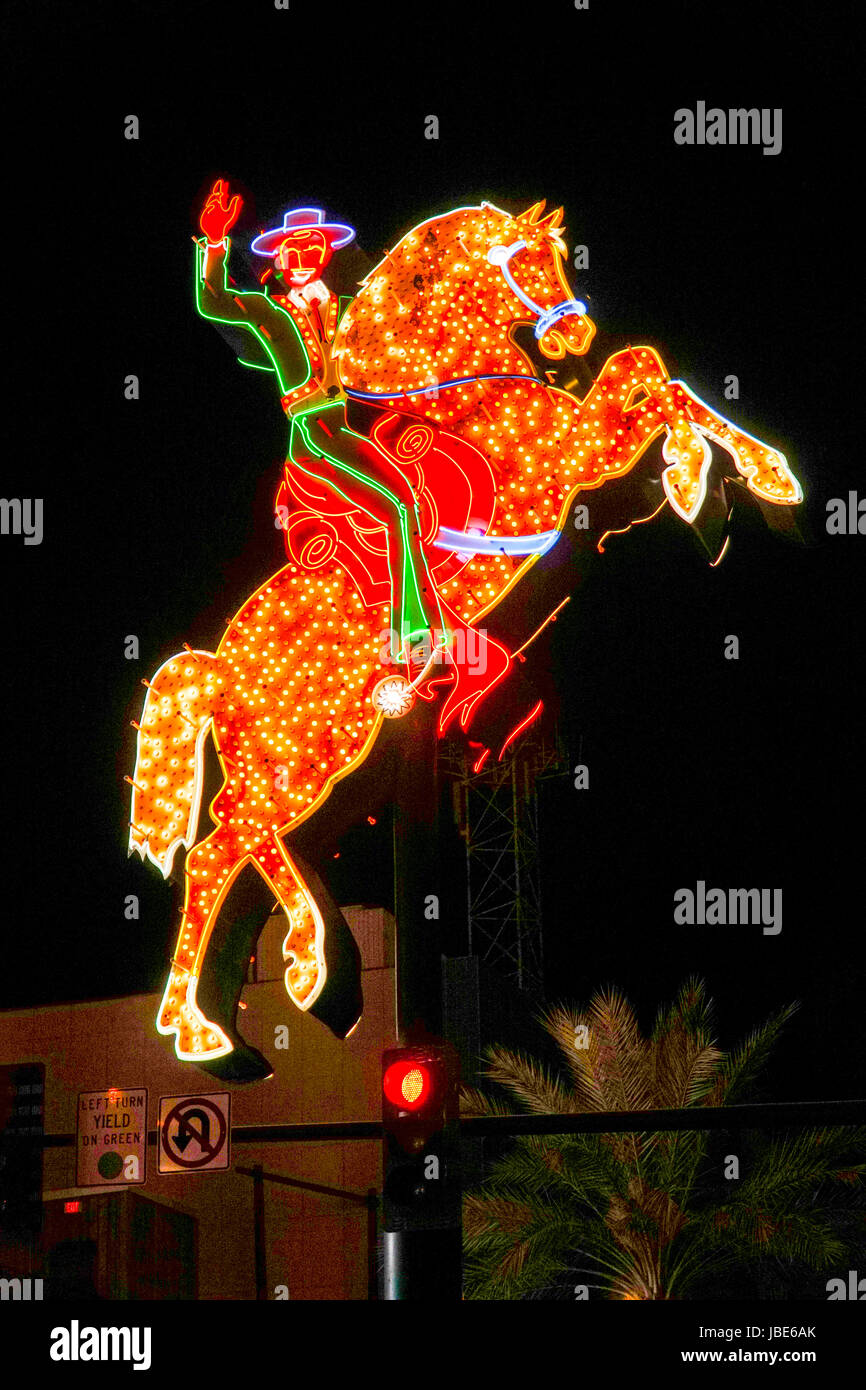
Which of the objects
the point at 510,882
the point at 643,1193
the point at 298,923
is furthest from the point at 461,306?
the point at 510,882

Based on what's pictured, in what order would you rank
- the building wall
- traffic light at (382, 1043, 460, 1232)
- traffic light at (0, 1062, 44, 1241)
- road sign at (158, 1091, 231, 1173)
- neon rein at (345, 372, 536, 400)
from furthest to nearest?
1. the building wall
2. neon rein at (345, 372, 536, 400)
3. road sign at (158, 1091, 231, 1173)
4. traffic light at (0, 1062, 44, 1241)
5. traffic light at (382, 1043, 460, 1232)

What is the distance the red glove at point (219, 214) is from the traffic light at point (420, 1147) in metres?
7.96

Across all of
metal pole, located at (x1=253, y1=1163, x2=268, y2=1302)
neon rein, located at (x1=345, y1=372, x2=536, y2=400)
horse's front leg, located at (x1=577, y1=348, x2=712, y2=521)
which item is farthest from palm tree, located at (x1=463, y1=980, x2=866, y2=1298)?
neon rein, located at (x1=345, y1=372, x2=536, y2=400)

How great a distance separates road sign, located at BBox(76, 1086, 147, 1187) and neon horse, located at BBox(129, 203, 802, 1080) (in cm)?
66

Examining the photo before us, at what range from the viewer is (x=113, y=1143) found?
491 inches

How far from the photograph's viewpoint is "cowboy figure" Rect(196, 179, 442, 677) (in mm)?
13484

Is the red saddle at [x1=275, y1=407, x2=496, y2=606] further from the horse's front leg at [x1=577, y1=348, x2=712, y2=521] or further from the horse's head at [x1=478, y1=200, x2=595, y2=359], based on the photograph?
the horse's head at [x1=478, y1=200, x2=595, y2=359]

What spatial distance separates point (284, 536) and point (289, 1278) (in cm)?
1222

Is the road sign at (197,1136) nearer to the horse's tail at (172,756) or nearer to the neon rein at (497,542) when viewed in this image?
the horse's tail at (172,756)

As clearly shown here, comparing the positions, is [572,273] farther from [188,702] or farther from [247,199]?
[188,702]

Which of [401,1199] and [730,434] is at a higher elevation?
[730,434]

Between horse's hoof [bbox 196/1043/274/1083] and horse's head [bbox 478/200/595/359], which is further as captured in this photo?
horse's head [bbox 478/200/595/359]

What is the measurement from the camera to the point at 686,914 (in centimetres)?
1383

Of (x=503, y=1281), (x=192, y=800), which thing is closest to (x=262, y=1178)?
(x=503, y=1281)
